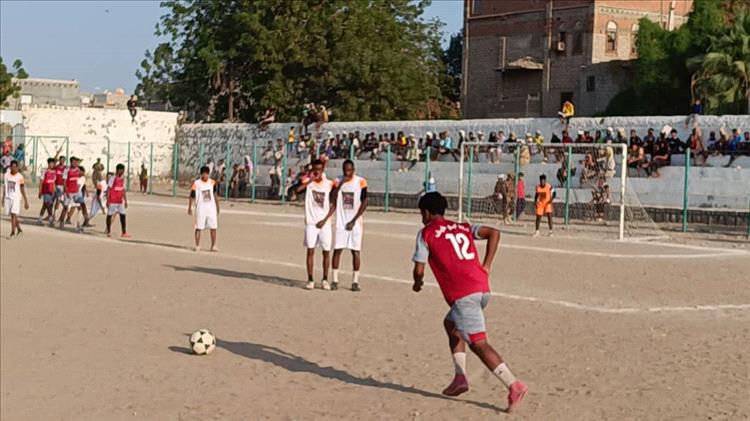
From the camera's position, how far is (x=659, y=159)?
31.8 meters

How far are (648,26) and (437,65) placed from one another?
13396 millimetres

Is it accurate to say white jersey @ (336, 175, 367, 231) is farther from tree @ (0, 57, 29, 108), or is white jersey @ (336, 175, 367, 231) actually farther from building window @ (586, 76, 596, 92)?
tree @ (0, 57, 29, 108)

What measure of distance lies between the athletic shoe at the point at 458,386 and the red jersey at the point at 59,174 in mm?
20407

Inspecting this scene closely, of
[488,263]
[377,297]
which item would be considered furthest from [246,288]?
[488,263]

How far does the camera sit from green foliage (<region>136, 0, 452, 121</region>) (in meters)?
54.8

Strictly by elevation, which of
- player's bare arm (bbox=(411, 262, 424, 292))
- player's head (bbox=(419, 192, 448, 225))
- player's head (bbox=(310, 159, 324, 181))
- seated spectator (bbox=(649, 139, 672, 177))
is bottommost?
player's bare arm (bbox=(411, 262, 424, 292))

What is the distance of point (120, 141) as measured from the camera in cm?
5697

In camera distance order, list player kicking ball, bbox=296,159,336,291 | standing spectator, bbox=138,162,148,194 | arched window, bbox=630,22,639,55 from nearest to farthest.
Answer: player kicking ball, bbox=296,159,336,291, standing spectator, bbox=138,162,148,194, arched window, bbox=630,22,639,55

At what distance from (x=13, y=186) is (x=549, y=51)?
3866 cm

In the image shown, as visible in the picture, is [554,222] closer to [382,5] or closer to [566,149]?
[566,149]

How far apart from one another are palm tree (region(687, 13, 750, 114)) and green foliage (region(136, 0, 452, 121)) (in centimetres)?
1722

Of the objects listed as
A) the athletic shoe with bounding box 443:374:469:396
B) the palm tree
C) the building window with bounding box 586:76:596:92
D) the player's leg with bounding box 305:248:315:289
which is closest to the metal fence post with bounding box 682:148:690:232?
the palm tree

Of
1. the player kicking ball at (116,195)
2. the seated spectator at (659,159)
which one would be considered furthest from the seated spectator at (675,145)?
the player kicking ball at (116,195)

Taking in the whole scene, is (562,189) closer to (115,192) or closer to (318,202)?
(115,192)
